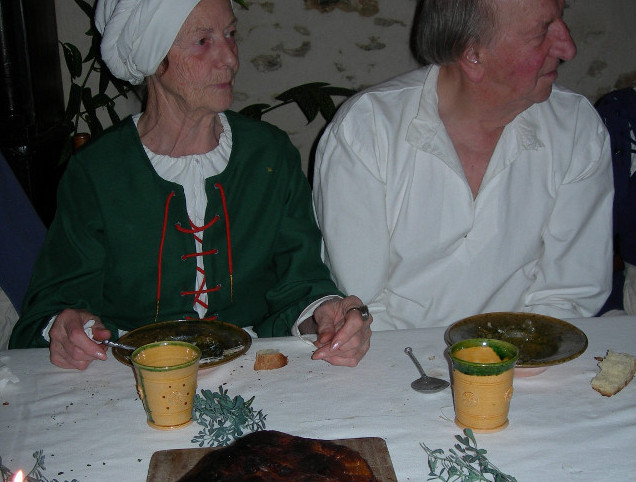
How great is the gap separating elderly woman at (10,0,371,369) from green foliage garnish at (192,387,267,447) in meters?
0.54

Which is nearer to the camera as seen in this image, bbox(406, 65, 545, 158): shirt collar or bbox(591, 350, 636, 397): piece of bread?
bbox(591, 350, 636, 397): piece of bread

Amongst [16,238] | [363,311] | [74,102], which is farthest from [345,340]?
[74,102]

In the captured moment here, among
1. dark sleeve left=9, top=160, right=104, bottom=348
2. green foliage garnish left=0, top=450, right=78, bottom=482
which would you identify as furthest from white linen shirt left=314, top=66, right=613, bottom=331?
green foliage garnish left=0, top=450, right=78, bottom=482

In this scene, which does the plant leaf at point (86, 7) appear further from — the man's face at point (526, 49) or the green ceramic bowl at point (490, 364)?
the green ceramic bowl at point (490, 364)

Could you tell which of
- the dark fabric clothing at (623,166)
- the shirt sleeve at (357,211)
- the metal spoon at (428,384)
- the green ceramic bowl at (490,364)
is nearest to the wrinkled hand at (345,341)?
the metal spoon at (428,384)

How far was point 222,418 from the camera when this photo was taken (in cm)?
135

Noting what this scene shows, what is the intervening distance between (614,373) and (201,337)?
3.04ft

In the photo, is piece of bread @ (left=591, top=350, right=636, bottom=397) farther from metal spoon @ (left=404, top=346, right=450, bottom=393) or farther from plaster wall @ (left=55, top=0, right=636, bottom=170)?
plaster wall @ (left=55, top=0, right=636, bottom=170)

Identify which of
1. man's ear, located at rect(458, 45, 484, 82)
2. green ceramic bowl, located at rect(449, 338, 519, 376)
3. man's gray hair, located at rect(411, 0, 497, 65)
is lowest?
green ceramic bowl, located at rect(449, 338, 519, 376)

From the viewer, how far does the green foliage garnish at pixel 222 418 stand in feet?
4.21

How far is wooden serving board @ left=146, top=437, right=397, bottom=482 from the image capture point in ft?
3.78

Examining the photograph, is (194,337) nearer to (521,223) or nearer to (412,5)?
(521,223)

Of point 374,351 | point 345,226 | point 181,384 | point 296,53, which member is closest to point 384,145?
point 345,226

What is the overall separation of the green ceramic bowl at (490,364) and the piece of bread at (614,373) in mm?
245
